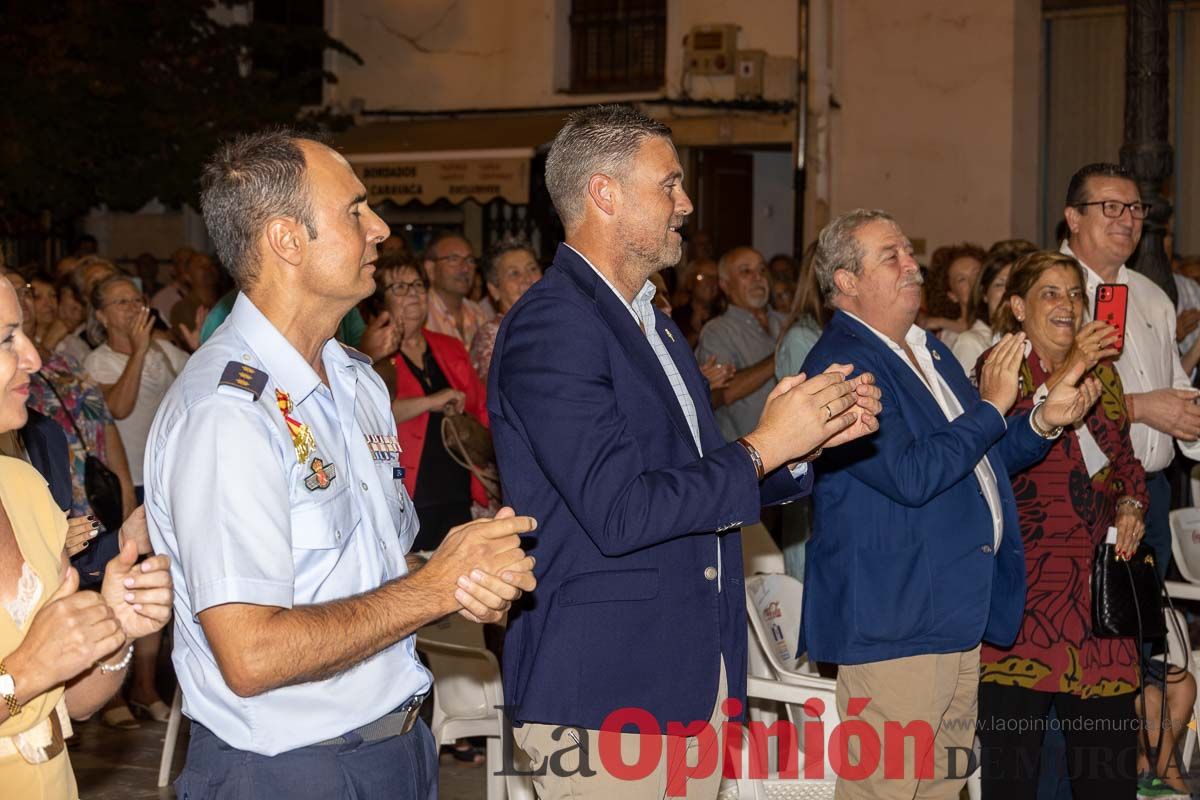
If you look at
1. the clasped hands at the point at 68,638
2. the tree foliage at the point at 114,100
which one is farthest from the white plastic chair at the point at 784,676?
the tree foliage at the point at 114,100

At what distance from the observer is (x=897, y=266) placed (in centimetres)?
434

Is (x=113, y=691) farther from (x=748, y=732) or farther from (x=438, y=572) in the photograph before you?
(x=748, y=732)

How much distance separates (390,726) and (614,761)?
0.68m

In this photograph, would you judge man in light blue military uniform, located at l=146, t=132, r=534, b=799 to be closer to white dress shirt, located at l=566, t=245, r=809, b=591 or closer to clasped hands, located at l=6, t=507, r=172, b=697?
clasped hands, located at l=6, t=507, r=172, b=697

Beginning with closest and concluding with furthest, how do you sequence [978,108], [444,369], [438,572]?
[438,572], [444,369], [978,108]

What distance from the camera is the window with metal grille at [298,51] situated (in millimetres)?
16859

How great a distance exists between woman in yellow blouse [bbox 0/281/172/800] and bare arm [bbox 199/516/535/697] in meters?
0.15

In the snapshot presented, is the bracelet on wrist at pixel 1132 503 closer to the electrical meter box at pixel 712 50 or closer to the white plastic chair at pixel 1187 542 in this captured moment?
the white plastic chair at pixel 1187 542

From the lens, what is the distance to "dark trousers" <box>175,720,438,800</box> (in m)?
2.44

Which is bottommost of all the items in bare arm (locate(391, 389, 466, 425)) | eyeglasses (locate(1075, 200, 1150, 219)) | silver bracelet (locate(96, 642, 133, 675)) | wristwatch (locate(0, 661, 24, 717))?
silver bracelet (locate(96, 642, 133, 675))

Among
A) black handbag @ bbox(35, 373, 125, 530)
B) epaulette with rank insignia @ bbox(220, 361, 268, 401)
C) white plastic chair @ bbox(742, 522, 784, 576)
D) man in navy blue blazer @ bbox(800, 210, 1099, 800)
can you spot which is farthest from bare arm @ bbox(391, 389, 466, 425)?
epaulette with rank insignia @ bbox(220, 361, 268, 401)

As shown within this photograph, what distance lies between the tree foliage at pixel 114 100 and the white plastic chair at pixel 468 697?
36.2 ft

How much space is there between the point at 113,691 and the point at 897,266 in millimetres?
2645

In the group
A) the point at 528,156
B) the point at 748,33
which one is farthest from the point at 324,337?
the point at 748,33
